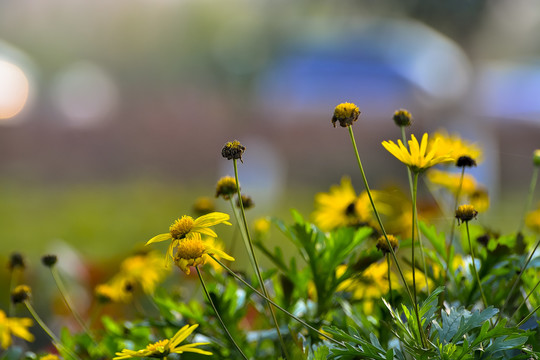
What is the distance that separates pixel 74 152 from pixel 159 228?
4883 millimetres

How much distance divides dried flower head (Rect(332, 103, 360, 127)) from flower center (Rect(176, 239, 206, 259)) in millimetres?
189

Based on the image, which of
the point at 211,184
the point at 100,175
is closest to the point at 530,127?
the point at 211,184

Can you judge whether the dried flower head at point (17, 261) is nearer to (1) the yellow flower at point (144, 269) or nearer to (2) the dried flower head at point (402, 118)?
(1) the yellow flower at point (144, 269)

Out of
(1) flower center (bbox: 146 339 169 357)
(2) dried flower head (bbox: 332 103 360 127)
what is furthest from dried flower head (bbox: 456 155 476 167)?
(1) flower center (bbox: 146 339 169 357)

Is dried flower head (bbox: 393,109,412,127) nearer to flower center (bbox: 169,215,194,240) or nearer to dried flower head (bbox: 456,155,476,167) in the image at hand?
dried flower head (bbox: 456,155,476,167)

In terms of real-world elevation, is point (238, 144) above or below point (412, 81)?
above

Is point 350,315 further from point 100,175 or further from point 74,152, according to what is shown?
point 74,152

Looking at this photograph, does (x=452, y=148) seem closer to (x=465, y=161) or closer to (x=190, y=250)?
(x=465, y=161)

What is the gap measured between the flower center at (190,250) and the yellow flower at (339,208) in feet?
1.67

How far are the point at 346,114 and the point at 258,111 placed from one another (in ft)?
30.8

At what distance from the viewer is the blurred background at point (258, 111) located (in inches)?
223

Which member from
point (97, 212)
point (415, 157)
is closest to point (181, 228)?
point (415, 157)

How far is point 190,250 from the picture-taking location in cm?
71

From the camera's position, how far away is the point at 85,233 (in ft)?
14.0
